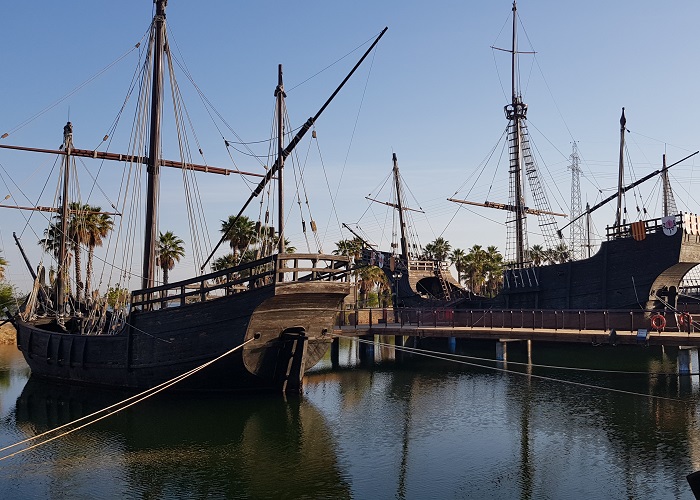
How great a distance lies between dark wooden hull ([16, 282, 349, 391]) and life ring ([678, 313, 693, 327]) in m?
13.9

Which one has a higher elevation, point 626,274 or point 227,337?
point 626,274

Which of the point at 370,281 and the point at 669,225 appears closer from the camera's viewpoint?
the point at 669,225

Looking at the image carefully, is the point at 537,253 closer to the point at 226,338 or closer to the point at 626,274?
the point at 626,274

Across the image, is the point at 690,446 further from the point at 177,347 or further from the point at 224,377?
the point at 177,347

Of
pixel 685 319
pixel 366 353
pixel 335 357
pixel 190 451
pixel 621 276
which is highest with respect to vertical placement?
pixel 621 276

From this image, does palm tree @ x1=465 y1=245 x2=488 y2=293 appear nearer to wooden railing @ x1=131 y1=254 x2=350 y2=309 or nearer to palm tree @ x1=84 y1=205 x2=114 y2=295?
palm tree @ x1=84 y1=205 x2=114 y2=295

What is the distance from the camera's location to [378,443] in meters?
15.8

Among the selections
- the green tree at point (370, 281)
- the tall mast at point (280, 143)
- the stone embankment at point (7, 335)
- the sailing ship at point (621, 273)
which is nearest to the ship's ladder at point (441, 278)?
the sailing ship at point (621, 273)

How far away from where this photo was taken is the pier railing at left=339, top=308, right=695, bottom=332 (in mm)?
25125

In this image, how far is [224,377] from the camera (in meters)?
20.6

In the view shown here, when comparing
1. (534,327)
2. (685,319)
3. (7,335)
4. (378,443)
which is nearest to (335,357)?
(534,327)

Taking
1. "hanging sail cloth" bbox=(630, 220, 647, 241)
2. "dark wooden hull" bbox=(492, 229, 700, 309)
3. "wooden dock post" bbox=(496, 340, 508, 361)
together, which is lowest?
"wooden dock post" bbox=(496, 340, 508, 361)

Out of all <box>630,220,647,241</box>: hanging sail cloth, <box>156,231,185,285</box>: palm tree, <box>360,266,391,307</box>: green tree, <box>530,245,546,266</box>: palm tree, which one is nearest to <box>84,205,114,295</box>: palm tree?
<box>156,231,185,285</box>: palm tree

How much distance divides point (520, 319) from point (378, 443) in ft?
52.0
